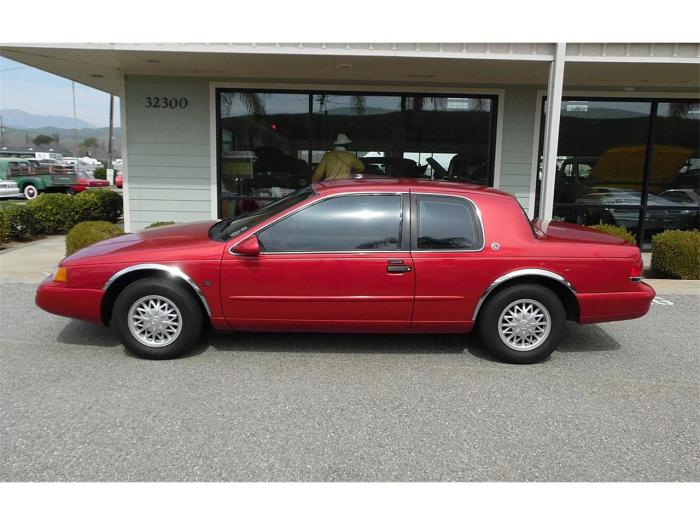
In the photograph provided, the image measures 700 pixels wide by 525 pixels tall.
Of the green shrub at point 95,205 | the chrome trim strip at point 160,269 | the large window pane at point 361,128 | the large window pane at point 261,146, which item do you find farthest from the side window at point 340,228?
the green shrub at point 95,205

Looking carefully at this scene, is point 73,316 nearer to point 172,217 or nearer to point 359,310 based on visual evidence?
point 359,310

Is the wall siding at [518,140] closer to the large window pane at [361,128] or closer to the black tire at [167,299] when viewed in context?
the large window pane at [361,128]

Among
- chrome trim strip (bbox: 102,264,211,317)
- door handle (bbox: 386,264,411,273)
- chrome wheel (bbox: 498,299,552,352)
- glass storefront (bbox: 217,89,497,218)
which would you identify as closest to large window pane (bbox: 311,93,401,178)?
glass storefront (bbox: 217,89,497,218)

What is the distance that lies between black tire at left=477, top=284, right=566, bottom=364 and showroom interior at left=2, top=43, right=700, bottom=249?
4655 mm

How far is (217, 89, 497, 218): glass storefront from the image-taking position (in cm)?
935

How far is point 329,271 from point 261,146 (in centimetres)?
587

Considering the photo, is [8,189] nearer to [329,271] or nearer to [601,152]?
[601,152]

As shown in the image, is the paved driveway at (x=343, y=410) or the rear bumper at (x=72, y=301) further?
the rear bumper at (x=72, y=301)

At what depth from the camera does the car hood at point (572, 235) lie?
4586mm

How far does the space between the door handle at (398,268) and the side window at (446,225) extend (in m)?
0.21

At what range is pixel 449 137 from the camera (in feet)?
31.5

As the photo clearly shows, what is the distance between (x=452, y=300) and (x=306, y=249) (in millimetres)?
1279

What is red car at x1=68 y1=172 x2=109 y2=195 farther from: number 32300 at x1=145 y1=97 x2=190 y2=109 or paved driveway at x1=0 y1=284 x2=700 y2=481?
paved driveway at x1=0 y1=284 x2=700 y2=481

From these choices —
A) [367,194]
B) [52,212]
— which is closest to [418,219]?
[367,194]
